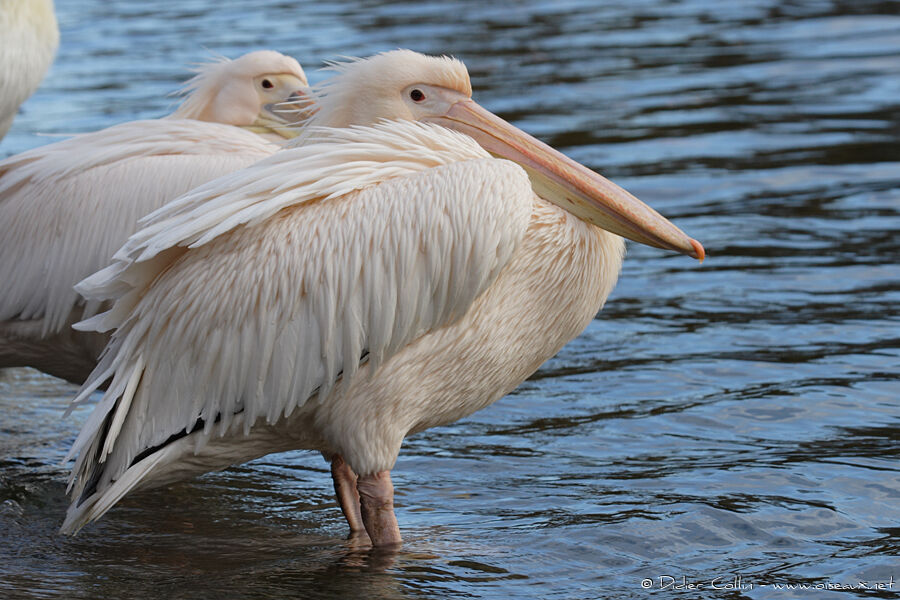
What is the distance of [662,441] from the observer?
4.91 metres

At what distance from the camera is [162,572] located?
3.94m

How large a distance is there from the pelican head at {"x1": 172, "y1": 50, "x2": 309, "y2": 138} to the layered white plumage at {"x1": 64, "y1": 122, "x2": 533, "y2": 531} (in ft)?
4.43

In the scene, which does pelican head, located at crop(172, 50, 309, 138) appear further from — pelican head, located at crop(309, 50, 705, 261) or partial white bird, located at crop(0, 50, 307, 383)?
pelican head, located at crop(309, 50, 705, 261)

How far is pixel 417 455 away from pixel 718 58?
22.8 ft

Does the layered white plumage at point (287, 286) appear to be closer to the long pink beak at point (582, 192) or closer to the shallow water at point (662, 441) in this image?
the long pink beak at point (582, 192)

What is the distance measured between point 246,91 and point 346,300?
5.77 ft

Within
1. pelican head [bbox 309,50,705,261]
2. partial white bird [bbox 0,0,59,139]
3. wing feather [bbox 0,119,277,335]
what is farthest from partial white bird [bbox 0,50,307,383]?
partial white bird [bbox 0,0,59,139]

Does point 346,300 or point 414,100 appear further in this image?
point 414,100

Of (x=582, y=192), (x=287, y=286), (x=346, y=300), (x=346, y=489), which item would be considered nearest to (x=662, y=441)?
(x=346, y=489)

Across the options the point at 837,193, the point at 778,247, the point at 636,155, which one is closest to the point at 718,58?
the point at 636,155

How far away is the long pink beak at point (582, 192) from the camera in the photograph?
12.6ft

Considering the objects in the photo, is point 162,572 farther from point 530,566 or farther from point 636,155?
point 636,155

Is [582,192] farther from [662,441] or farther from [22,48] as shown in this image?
[22,48]

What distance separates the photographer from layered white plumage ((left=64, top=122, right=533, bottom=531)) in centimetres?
370
